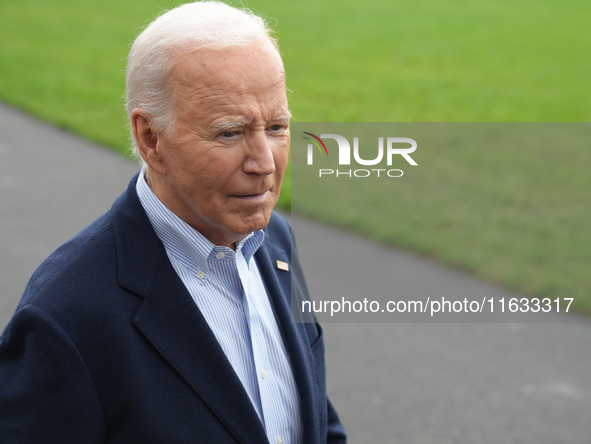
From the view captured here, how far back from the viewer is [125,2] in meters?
23.8

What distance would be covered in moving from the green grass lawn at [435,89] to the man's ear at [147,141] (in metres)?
4.64

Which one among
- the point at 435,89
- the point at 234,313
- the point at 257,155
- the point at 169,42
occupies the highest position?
the point at 169,42

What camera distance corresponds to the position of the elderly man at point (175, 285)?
4.76 feet

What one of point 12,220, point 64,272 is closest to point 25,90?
point 12,220

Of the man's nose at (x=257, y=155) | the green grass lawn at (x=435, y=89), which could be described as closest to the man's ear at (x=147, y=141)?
the man's nose at (x=257, y=155)

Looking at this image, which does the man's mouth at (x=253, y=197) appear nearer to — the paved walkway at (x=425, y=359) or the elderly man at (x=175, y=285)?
the elderly man at (x=175, y=285)

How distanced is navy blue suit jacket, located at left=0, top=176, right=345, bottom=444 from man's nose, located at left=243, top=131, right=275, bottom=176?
317 mm

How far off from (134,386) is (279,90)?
784mm

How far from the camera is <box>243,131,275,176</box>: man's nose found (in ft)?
5.31

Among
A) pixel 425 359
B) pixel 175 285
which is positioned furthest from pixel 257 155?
pixel 425 359

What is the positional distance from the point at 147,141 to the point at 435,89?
11798mm

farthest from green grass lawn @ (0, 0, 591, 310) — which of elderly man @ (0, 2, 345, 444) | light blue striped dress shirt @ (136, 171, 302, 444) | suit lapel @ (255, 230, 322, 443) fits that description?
elderly man @ (0, 2, 345, 444)

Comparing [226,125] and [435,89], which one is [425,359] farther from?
[435,89]

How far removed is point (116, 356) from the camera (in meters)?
1.50
